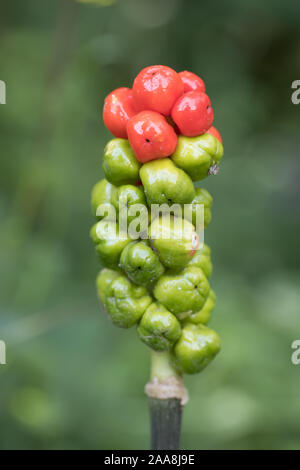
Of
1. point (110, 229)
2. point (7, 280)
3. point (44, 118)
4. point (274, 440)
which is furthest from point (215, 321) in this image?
point (110, 229)

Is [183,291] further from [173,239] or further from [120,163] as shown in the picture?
[120,163]

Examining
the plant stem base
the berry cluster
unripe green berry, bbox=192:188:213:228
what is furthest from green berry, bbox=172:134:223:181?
the plant stem base

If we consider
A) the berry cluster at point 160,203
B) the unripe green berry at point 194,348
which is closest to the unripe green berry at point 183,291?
the berry cluster at point 160,203

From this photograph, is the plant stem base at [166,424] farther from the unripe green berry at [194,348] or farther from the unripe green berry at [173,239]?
the unripe green berry at [173,239]

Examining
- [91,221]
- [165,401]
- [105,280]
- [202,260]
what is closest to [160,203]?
[202,260]

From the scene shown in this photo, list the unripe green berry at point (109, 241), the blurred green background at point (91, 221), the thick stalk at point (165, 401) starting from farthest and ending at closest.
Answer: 1. the blurred green background at point (91, 221)
2. the thick stalk at point (165, 401)
3. the unripe green berry at point (109, 241)

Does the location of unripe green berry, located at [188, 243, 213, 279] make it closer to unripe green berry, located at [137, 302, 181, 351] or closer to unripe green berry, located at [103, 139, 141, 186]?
unripe green berry, located at [137, 302, 181, 351]

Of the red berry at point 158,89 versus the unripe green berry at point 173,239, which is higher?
the red berry at point 158,89
